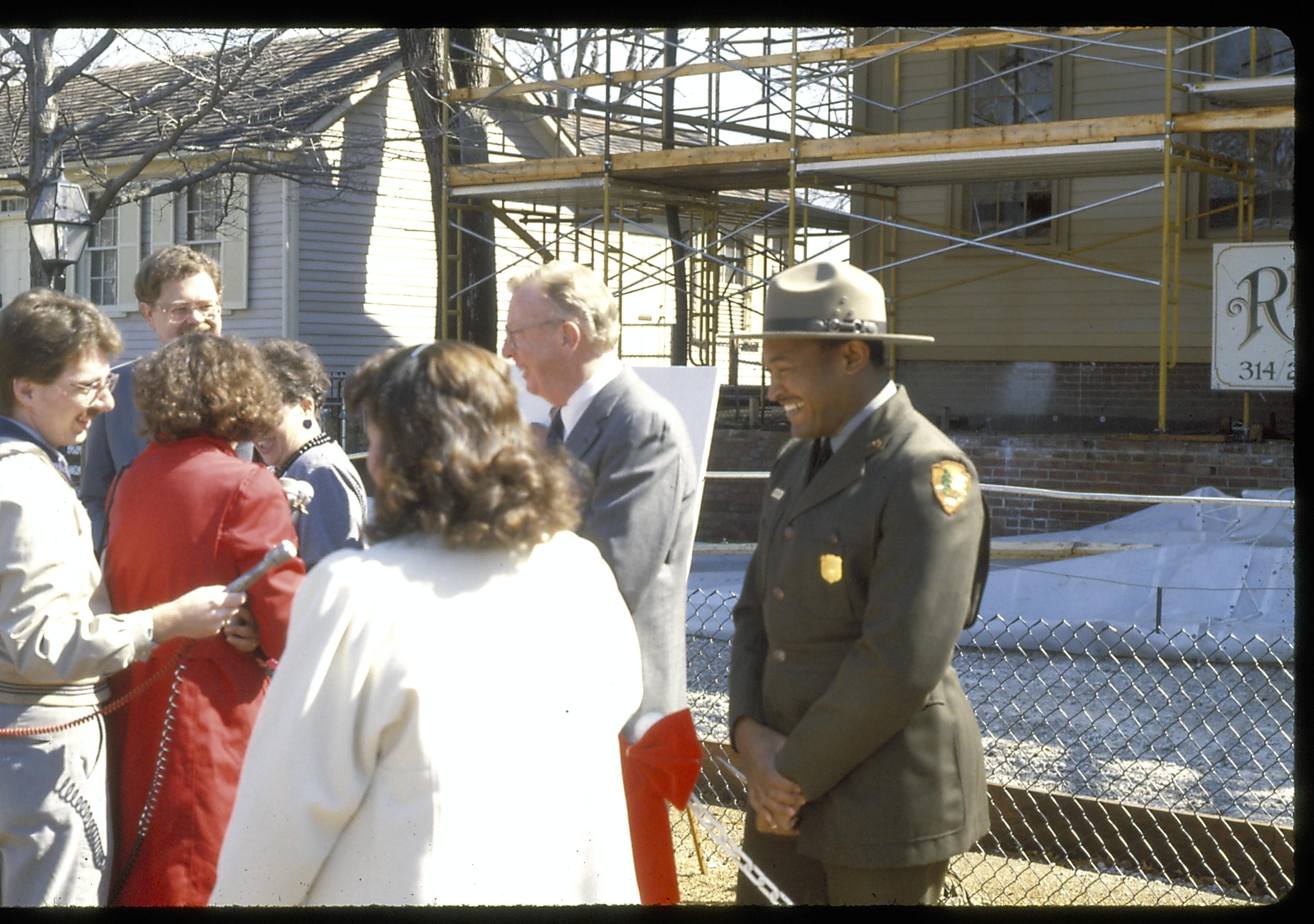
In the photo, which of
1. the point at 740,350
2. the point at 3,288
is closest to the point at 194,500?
Answer: the point at 740,350

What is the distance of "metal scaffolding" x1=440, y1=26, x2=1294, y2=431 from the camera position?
10.4 meters

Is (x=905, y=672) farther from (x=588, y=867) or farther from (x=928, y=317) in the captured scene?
(x=928, y=317)

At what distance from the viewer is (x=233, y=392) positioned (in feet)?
8.93

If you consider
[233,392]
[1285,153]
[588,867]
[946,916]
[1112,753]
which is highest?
[1285,153]

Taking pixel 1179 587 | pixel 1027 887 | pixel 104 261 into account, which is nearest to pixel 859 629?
pixel 1027 887

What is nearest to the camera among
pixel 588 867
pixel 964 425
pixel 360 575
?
pixel 360 575

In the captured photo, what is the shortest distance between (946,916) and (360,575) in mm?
1270

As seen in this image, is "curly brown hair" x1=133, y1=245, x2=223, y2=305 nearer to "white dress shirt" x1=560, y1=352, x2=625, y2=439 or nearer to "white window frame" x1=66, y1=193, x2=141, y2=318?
"white dress shirt" x1=560, y1=352, x2=625, y2=439

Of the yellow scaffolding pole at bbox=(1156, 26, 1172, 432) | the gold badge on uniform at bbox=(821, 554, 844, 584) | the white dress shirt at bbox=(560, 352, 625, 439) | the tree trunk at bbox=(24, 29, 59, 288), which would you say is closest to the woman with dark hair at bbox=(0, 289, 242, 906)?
the white dress shirt at bbox=(560, 352, 625, 439)

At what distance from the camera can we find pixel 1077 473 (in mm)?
10648

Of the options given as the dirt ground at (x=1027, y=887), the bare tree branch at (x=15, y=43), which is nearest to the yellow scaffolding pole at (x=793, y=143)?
the dirt ground at (x=1027, y=887)

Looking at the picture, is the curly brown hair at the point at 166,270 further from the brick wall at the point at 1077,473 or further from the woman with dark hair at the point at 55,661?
the brick wall at the point at 1077,473

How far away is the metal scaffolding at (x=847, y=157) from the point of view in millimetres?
10422

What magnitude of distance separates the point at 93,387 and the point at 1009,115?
11.9 metres
